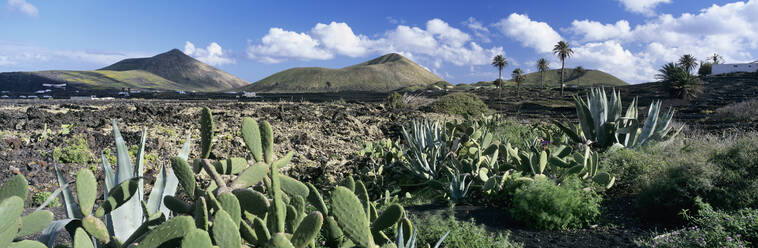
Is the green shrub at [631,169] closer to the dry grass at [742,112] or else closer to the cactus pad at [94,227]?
the cactus pad at [94,227]

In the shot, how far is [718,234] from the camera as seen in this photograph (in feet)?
10.2

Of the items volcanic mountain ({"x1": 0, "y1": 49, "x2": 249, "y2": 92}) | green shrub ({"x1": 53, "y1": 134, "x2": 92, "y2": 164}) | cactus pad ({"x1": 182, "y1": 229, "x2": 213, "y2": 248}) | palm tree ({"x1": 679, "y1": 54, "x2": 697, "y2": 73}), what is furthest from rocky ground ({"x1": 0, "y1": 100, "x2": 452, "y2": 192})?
volcanic mountain ({"x1": 0, "y1": 49, "x2": 249, "y2": 92})

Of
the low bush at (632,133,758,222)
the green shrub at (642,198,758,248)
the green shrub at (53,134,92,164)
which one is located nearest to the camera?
the green shrub at (642,198,758,248)

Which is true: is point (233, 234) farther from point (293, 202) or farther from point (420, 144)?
point (420, 144)

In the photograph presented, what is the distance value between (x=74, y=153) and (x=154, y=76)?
459 ft

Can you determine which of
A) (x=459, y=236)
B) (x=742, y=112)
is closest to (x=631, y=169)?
(x=459, y=236)

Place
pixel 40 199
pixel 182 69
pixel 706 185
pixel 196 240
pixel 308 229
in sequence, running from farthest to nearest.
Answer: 1. pixel 182 69
2. pixel 40 199
3. pixel 706 185
4. pixel 308 229
5. pixel 196 240

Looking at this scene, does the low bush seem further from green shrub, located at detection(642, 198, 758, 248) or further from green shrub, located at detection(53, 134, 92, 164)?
green shrub, located at detection(53, 134, 92, 164)

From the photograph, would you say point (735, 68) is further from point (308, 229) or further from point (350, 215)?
point (308, 229)

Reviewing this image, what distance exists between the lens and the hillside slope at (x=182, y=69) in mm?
153125

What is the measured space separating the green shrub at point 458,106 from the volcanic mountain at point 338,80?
7390cm

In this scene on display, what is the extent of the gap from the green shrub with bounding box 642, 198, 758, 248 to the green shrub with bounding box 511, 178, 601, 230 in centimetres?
61

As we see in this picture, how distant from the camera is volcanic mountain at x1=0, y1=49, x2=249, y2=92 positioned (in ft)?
282

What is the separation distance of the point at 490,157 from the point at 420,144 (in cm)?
97
